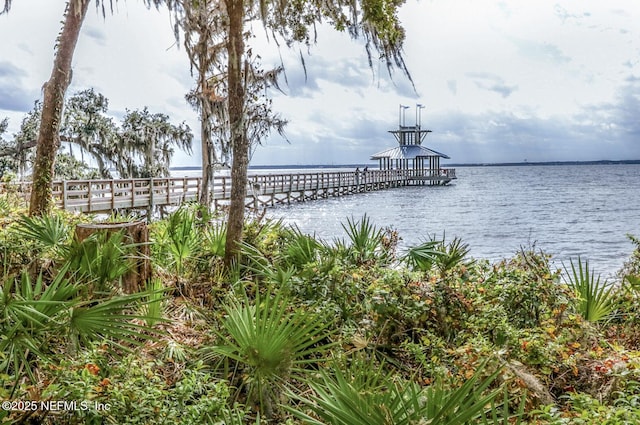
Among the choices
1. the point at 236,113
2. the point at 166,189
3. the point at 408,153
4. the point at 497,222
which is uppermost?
the point at 408,153

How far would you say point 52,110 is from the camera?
9.58 meters

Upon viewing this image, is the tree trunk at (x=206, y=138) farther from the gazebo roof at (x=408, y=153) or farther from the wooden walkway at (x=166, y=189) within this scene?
the gazebo roof at (x=408, y=153)

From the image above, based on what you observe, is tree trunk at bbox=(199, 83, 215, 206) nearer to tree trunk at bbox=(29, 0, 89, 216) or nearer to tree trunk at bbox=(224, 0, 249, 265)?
tree trunk at bbox=(29, 0, 89, 216)

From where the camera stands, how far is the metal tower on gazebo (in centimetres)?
7400

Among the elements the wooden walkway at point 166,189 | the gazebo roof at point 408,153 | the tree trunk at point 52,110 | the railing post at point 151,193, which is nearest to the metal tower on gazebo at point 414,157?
the gazebo roof at point 408,153

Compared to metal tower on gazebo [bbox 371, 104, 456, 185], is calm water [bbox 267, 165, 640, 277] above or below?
below

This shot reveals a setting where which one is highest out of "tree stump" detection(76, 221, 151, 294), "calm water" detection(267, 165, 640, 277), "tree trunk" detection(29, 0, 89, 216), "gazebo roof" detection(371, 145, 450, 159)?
"gazebo roof" detection(371, 145, 450, 159)

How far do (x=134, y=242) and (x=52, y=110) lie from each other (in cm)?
527

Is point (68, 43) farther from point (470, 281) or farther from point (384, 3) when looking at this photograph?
point (470, 281)

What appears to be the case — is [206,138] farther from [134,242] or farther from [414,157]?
[414,157]

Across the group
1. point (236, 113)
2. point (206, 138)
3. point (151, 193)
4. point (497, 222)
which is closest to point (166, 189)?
point (151, 193)

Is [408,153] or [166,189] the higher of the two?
[408,153]

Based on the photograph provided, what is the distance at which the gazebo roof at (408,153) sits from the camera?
249 feet

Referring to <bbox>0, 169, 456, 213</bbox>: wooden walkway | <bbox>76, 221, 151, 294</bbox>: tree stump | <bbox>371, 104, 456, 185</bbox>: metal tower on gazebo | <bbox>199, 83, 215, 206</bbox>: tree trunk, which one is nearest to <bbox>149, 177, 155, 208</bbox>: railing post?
<bbox>0, 169, 456, 213</bbox>: wooden walkway
